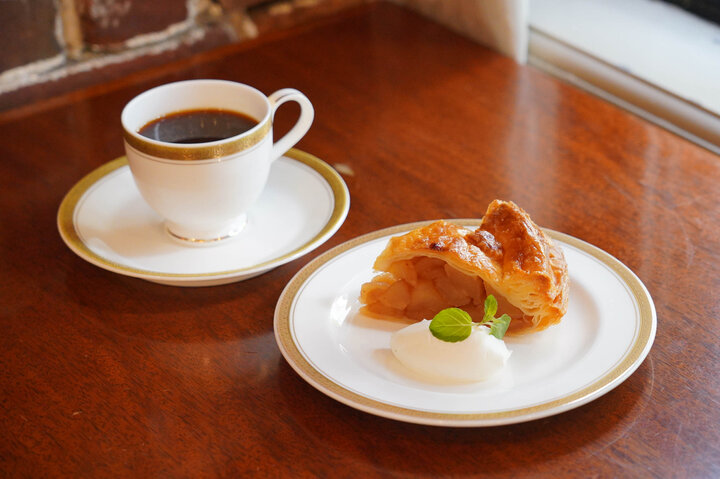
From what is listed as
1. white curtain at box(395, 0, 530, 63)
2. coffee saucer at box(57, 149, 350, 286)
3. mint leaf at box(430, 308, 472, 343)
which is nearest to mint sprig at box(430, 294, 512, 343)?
mint leaf at box(430, 308, 472, 343)

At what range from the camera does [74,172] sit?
1.09 m

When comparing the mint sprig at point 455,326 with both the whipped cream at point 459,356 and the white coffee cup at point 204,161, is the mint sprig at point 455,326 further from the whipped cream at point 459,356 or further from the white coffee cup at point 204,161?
the white coffee cup at point 204,161

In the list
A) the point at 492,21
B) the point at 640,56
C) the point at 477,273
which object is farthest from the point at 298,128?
the point at 640,56

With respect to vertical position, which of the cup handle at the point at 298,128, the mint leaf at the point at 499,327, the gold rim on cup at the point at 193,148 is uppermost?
the gold rim on cup at the point at 193,148

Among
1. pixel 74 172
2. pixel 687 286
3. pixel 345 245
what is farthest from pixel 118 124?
pixel 687 286

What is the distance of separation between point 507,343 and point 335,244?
0.26 meters

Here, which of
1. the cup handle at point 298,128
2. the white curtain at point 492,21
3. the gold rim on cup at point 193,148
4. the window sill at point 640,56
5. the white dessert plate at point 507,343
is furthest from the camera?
the white curtain at point 492,21

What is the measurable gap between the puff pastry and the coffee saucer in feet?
0.42

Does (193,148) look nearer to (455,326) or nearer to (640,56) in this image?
(455,326)

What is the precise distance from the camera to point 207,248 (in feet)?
2.98

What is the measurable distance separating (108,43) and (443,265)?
85cm

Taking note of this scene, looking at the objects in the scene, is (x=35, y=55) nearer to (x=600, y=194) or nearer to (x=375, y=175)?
(x=375, y=175)

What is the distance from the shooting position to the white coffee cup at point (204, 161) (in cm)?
85

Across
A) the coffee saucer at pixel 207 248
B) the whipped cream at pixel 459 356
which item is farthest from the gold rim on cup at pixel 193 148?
the whipped cream at pixel 459 356
